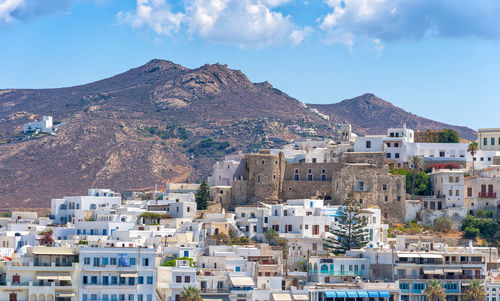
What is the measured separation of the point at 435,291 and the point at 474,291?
92.2 inches

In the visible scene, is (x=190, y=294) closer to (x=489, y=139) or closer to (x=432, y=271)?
(x=432, y=271)

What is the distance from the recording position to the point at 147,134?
166 meters

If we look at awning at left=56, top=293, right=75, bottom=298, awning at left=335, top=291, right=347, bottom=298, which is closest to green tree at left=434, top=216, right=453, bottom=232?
awning at left=335, top=291, right=347, bottom=298

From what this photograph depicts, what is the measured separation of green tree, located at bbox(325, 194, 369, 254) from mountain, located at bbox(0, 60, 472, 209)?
6573 centimetres

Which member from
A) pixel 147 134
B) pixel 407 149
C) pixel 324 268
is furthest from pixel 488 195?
pixel 147 134

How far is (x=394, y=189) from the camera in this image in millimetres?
84188

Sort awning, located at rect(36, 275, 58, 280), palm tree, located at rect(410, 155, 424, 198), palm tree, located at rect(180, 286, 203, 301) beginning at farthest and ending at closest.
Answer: palm tree, located at rect(410, 155, 424, 198), palm tree, located at rect(180, 286, 203, 301), awning, located at rect(36, 275, 58, 280)

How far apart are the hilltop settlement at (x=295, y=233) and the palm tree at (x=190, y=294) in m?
0.08

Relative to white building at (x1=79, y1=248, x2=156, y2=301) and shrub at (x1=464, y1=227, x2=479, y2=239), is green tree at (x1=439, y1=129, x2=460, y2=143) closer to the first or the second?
shrub at (x1=464, y1=227, x2=479, y2=239)

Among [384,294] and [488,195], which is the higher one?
[488,195]

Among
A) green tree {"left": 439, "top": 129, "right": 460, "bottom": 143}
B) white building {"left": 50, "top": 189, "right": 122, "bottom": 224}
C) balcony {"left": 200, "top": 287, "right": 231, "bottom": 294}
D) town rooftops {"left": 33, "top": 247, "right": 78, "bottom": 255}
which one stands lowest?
balcony {"left": 200, "top": 287, "right": 231, "bottom": 294}

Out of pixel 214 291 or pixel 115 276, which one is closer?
pixel 115 276

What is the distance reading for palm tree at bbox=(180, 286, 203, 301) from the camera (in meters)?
57.8

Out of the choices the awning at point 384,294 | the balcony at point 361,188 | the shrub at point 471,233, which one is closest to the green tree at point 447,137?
the balcony at point 361,188
